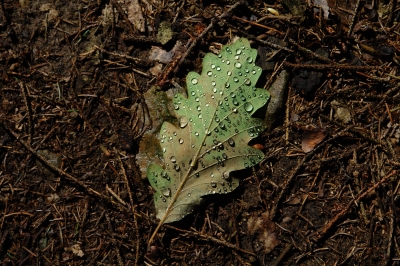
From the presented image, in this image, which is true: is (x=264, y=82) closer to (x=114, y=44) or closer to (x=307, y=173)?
(x=307, y=173)

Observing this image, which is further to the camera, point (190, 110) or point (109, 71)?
point (109, 71)

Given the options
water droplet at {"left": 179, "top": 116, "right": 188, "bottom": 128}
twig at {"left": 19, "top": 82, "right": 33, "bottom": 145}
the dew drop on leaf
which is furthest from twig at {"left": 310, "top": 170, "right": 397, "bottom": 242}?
twig at {"left": 19, "top": 82, "right": 33, "bottom": 145}

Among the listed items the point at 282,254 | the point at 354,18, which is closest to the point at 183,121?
the point at 282,254

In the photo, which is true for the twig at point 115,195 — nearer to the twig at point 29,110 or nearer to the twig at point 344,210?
the twig at point 29,110

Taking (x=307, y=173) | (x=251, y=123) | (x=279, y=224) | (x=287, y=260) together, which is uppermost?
(x=251, y=123)

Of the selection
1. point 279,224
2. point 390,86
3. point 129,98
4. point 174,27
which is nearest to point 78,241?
point 129,98
